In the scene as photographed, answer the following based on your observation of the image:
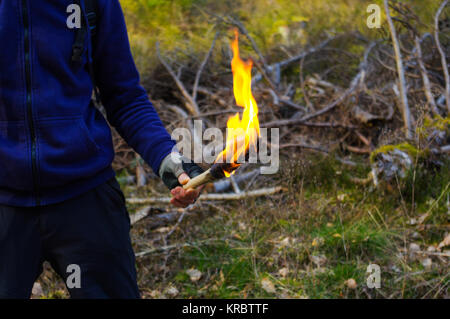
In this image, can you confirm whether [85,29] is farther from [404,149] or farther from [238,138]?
[404,149]

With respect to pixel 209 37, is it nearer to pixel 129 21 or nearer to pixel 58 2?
pixel 129 21

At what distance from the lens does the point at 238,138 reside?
124cm

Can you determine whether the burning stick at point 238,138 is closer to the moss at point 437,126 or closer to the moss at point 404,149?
the moss at point 404,149

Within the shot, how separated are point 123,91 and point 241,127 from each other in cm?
71

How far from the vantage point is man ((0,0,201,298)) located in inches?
60.7

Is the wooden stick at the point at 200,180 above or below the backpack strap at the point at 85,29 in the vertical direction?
below

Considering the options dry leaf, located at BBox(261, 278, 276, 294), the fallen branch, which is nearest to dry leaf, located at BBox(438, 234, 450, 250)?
dry leaf, located at BBox(261, 278, 276, 294)

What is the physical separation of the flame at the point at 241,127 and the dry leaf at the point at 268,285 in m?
1.92

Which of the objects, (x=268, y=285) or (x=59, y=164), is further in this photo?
(x=268, y=285)

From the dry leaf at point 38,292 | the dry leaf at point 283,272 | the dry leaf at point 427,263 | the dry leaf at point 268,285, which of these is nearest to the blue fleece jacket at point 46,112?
the dry leaf at point 268,285

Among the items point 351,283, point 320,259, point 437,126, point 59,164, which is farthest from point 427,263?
point 59,164

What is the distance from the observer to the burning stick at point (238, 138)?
1208 millimetres

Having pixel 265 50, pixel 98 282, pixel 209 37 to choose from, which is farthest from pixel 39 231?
pixel 265 50

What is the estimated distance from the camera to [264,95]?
19.9 ft
